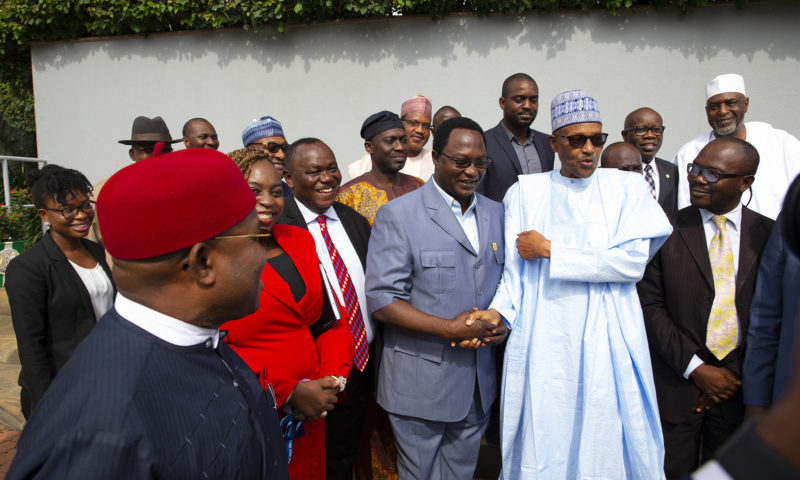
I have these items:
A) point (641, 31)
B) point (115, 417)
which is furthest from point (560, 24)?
point (115, 417)

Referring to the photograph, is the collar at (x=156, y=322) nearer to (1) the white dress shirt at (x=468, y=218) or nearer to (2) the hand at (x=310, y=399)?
(2) the hand at (x=310, y=399)

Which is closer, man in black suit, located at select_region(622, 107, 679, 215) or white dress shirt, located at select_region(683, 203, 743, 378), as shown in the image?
white dress shirt, located at select_region(683, 203, 743, 378)

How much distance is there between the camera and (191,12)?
7484 mm

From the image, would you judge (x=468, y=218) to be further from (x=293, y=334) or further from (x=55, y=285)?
(x=55, y=285)

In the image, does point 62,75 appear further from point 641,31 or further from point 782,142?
point 782,142

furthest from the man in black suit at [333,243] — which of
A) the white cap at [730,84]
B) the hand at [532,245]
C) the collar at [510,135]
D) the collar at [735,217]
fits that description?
the white cap at [730,84]

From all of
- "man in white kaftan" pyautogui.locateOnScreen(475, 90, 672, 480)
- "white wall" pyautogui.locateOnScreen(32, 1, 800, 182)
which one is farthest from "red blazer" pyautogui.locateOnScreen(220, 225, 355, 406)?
"white wall" pyautogui.locateOnScreen(32, 1, 800, 182)

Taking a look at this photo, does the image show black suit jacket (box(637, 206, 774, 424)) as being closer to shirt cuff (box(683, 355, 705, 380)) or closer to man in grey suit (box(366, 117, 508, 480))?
shirt cuff (box(683, 355, 705, 380))

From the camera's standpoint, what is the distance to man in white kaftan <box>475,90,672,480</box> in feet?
8.43

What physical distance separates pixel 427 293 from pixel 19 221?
778cm

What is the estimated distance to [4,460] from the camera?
4.04 m

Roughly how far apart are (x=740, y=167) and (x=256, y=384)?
268 cm

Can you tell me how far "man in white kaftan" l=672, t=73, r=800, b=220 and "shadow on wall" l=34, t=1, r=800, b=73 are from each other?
234cm

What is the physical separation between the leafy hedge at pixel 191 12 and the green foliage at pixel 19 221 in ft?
9.60
